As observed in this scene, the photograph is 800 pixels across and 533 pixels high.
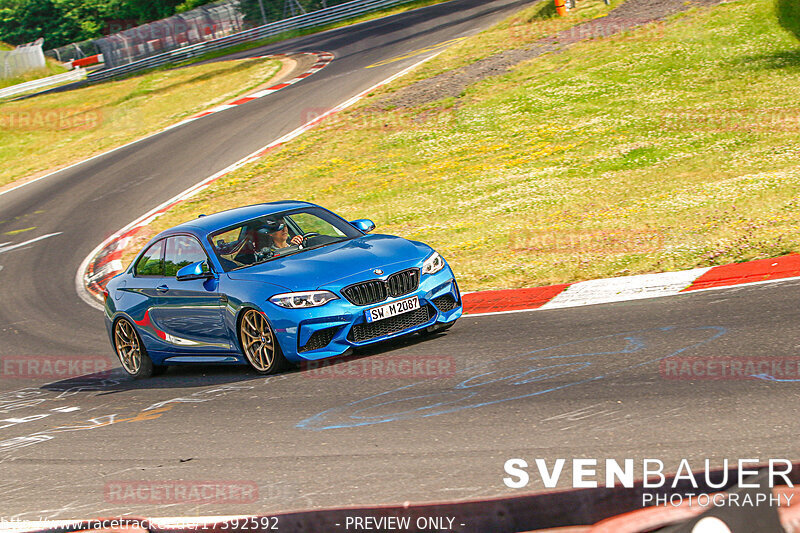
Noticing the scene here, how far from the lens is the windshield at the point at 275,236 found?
9039mm

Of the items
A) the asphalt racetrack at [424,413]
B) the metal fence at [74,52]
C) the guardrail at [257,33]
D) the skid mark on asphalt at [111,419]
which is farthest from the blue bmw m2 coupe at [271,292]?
the metal fence at [74,52]

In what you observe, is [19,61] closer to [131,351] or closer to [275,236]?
[131,351]

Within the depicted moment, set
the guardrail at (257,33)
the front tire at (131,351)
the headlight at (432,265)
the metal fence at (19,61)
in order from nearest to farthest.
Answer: the headlight at (432,265) < the front tire at (131,351) < the guardrail at (257,33) < the metal fence at (19,61)

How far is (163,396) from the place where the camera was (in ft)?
28.0

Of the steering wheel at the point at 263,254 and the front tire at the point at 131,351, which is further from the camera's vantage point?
the front tire at the point at 131,351

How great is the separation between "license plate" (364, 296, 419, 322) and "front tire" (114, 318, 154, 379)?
3.06m

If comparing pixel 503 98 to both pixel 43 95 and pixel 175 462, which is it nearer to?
pixel 175 462

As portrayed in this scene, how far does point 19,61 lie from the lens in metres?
54.8

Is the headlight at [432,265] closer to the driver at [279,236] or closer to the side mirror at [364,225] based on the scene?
the side mirror at [364,225]

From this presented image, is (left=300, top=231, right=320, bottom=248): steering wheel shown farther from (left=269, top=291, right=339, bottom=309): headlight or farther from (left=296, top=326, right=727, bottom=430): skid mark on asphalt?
(left=296, top=326, right=727, bottom=430): skid mark on asphalt

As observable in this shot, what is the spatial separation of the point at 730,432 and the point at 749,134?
12.3 metres

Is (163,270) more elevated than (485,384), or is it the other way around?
(163,270)

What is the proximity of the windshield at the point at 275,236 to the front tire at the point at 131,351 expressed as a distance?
160 cm

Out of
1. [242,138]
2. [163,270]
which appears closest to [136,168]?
[242,138]
